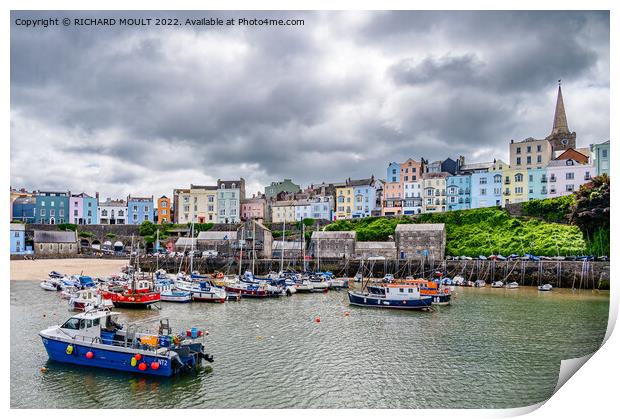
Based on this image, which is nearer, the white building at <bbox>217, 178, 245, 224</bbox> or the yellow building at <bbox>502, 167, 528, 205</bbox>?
the yellow building at <bbox>502, 167, 528, 205</bbox>

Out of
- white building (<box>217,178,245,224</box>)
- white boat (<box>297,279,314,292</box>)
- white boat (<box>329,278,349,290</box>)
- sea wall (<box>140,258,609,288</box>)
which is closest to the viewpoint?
sea wall (<box>140,258,609,288</box>)

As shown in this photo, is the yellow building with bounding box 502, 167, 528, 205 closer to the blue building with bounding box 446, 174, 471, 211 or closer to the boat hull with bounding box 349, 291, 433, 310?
the blue building with bounding box 446, 174, 471, 211

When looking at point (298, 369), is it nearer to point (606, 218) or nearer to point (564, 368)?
point (564, 368)

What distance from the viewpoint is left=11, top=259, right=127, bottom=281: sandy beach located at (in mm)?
28353

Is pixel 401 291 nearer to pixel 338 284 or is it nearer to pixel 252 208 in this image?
pixel 338 284

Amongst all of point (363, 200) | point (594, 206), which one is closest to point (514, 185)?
point (363, 200)

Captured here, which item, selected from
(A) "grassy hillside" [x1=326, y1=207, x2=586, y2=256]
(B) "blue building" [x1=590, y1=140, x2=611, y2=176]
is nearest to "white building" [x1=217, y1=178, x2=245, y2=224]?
(A) "grassy hillside" [x1=326, y1=207, x2=586, y2=256]

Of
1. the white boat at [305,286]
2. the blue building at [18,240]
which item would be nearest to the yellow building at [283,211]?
the blue building at [18,240]

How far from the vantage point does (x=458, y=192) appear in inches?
1626

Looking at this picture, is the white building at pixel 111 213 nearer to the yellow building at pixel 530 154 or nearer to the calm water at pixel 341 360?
the calm water at pixel 341 360

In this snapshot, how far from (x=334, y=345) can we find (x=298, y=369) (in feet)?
8.14

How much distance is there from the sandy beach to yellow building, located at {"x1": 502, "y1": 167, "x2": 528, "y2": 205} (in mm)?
29798

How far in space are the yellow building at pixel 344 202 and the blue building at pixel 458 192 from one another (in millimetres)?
10089

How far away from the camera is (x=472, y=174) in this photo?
132 feet
